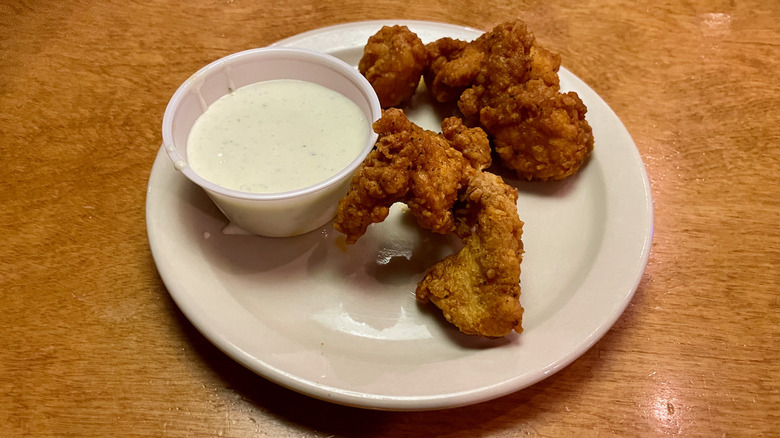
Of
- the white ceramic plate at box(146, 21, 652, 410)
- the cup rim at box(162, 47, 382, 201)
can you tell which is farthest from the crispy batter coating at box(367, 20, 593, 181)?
the cup rim at box(162, 47, 382, 201)

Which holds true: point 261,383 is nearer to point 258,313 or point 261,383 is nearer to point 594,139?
point 258,313

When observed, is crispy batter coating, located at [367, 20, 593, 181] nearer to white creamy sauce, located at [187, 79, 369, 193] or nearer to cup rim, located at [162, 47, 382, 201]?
cup rim, located at [162, 47, 382, 201]

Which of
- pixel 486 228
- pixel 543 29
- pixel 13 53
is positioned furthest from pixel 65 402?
pixel 543 29

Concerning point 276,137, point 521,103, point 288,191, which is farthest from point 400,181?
point 521,103

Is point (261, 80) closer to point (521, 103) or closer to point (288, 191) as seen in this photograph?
point (288, 191)

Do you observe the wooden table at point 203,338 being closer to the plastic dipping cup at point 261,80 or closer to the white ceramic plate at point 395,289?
the white ceramic plate at point 395,289

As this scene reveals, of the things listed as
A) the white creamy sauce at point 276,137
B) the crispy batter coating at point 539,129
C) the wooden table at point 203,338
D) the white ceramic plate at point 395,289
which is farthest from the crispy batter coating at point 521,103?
the wooden table at point 203,338
